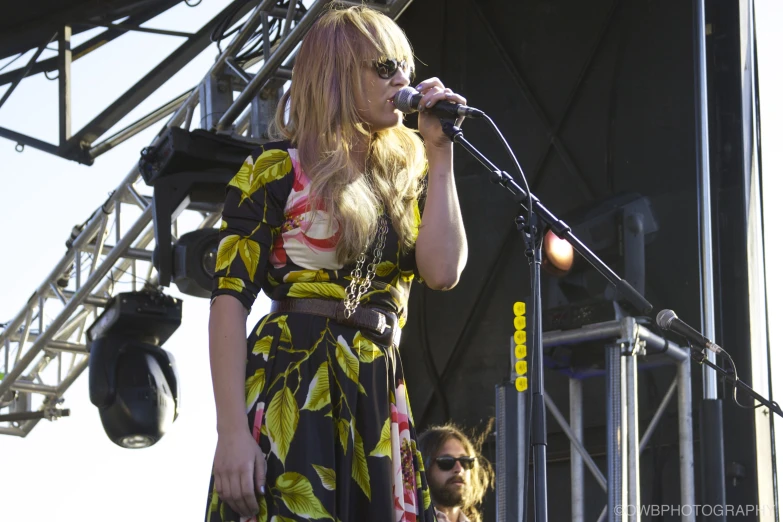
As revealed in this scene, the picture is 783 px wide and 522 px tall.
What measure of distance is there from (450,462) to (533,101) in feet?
6.04

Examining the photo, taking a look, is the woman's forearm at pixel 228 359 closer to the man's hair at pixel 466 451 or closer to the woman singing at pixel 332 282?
the woman singing at pixel 332 282

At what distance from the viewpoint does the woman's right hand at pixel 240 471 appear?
1.60 m

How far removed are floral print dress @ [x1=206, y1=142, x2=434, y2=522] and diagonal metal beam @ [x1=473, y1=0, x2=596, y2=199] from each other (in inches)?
125

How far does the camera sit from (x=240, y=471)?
1597 millimetres

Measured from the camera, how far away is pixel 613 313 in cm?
396

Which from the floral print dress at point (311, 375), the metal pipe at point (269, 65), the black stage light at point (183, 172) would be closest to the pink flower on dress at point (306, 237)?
the floral print dress at point (311, 375)

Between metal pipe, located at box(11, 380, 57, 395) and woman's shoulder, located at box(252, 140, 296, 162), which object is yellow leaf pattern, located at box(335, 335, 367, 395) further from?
metal pipe, located at box(11, 380, 57, 395)

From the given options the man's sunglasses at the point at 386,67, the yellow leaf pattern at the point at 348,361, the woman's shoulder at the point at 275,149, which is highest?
the man's sunglasses at the point at 386,67

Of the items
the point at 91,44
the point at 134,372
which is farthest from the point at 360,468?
the point at 91,44

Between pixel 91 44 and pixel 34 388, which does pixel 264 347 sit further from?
pixel 34 388

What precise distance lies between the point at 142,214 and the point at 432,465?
7.76 ft

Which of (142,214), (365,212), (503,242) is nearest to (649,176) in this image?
(503,242)

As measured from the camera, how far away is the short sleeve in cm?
173

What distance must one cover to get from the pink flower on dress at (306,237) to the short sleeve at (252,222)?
0.02m
